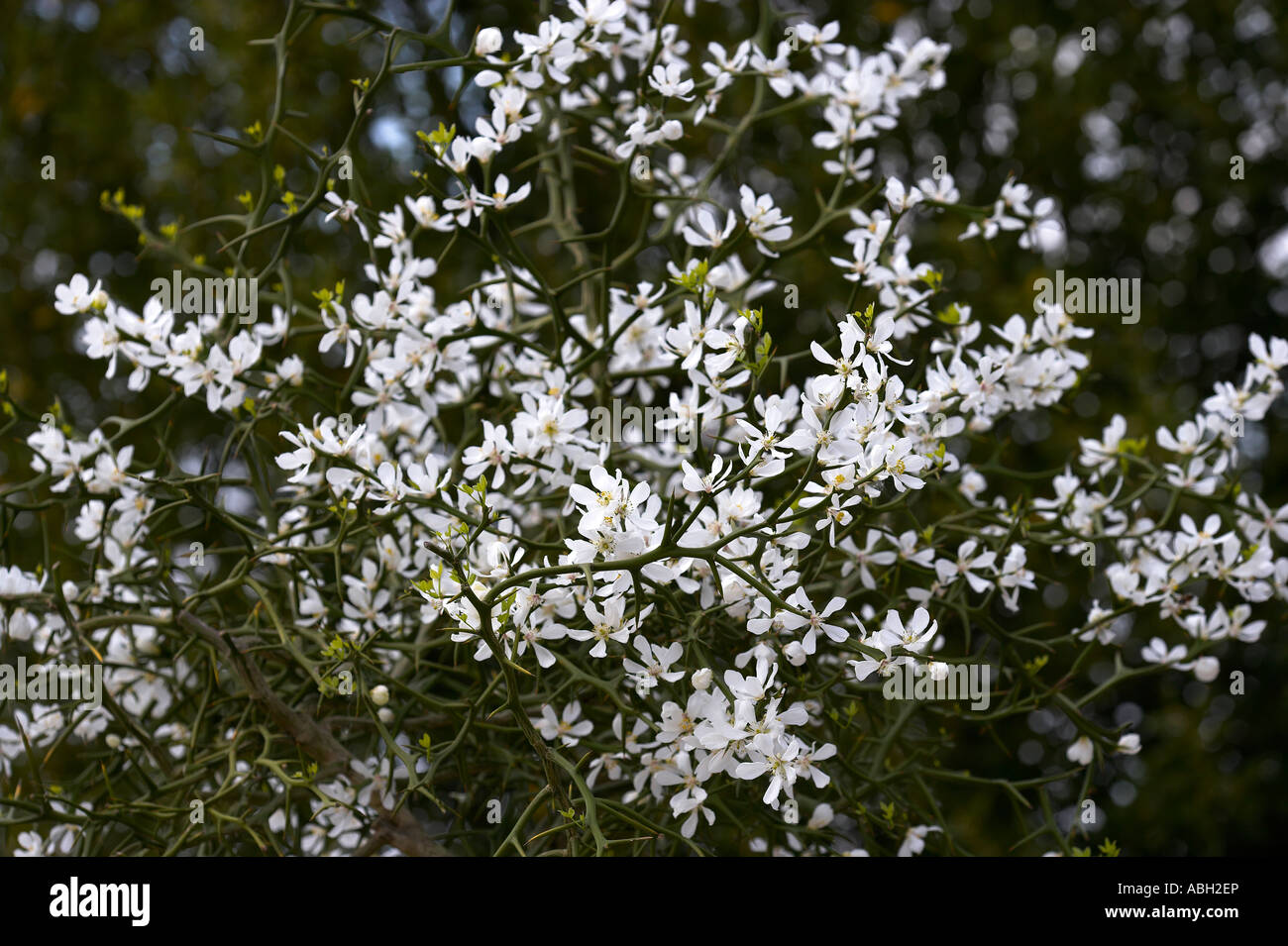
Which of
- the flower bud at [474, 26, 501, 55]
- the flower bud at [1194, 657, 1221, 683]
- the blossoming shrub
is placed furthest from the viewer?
the flower bud at [1194, 657, 1221, 683]

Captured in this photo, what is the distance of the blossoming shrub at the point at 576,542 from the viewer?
0.85m

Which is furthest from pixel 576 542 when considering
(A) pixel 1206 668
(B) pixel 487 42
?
(A) pixel 1206 668

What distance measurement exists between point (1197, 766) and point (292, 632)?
87.4 inches

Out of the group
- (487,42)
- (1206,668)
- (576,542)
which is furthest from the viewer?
(1206,668)

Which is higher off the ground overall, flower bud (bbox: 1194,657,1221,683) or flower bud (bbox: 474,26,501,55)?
flower bud (bbox: 474,26,501,55)

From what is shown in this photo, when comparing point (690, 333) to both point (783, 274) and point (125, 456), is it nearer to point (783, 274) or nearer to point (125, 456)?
point (125, 456)

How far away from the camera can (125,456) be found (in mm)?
1071

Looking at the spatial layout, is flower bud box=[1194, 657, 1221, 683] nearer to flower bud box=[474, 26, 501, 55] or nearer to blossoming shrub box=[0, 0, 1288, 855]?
blossoming shrub box=[0, 0, 1288, 855]

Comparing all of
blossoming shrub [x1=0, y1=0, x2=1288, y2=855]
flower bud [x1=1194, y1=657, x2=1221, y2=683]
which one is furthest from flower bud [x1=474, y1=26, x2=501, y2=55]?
flower bud [x1=1194, y1=657, x2=1221, y2=683]

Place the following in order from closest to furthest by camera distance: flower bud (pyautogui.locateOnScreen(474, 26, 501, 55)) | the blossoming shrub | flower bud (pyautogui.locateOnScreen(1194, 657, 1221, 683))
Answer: the blossoming shrub → flower bud (pyautogui.locateOnScreen(474, 26, 501, 55)) → flower bud (pyautogui.locateOnScreen(1194, 657, 1221, 683))

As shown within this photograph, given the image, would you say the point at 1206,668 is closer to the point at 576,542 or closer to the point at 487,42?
the point at 576,542

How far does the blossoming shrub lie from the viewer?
0.85m

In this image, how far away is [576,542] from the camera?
2.54 ft

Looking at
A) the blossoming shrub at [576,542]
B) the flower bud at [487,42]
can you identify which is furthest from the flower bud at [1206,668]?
the flower bud at [487,42]
